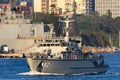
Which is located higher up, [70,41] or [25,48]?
[70,41]

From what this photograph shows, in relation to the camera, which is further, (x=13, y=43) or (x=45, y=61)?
(x=13, y=43)

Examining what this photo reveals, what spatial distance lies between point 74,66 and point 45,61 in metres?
2.91

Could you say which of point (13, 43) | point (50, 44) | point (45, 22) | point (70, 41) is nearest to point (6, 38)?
point (13, 43)

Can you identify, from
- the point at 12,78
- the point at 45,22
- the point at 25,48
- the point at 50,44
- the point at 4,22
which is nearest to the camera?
the point at 12,78

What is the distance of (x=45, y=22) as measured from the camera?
198 m

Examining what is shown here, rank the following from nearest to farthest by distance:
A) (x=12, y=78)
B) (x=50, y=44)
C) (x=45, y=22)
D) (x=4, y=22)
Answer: (x=12, y=78)
(x=50, y=44)
(x=4, y=22)
(x=45, y=22)

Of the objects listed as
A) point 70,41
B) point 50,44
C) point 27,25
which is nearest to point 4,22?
point 27,25

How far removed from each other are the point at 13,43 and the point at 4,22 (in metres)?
7.29

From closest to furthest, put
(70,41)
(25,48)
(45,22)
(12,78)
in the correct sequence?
(12,78) < (70,41) < (25,48) < (45,22)

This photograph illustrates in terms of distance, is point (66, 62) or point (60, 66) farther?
point (60, 66)

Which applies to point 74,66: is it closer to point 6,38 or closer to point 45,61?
point 45,61

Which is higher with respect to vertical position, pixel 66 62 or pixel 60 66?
pixel 66 62

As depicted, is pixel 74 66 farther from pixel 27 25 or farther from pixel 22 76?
pixel 27 25

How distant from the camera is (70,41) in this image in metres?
98.2
